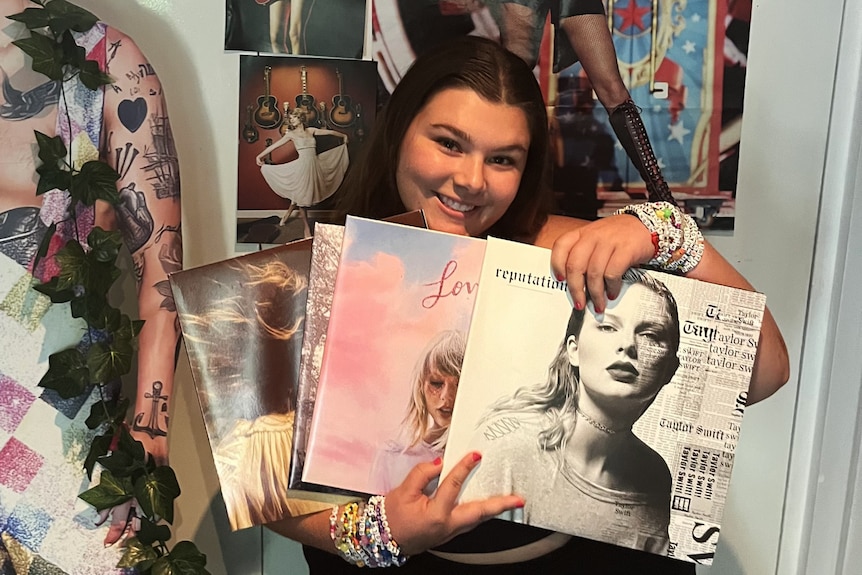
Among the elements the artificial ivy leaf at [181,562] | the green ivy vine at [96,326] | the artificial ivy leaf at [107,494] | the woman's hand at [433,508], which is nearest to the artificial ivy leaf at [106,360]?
the green ivy vine at [96,326]

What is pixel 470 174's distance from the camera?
75 cm

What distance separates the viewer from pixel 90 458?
82cm

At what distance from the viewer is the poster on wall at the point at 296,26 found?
3.10 ft

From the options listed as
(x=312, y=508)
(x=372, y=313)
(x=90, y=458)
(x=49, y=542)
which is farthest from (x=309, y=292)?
(x=49, y=542)

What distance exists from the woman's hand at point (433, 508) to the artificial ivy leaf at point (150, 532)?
30 cm

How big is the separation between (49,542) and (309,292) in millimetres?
455

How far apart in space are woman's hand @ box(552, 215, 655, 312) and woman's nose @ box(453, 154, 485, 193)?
110 millimetres

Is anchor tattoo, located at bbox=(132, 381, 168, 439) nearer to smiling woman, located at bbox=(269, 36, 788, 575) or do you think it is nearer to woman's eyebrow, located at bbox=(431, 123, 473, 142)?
smiling woman, located at bbox=(269, 36, 788, 575)

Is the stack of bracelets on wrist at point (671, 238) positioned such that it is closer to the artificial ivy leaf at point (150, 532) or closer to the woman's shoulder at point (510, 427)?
the woman's shoulder at point (510, 427)

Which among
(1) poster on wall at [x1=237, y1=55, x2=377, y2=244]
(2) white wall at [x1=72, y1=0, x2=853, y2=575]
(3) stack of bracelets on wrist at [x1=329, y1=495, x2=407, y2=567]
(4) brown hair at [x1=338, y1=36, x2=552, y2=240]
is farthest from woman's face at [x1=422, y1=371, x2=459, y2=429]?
(2) white wall at [x1=72, y1=0, x2=853, y2=575]

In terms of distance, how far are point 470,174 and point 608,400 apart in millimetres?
275

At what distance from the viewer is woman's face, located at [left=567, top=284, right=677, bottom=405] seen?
0.71 m

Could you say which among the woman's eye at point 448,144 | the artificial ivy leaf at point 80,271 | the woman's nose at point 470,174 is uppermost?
the woman's eye at point 448,144

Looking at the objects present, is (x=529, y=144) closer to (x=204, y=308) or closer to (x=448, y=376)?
(x=448, y=376)
